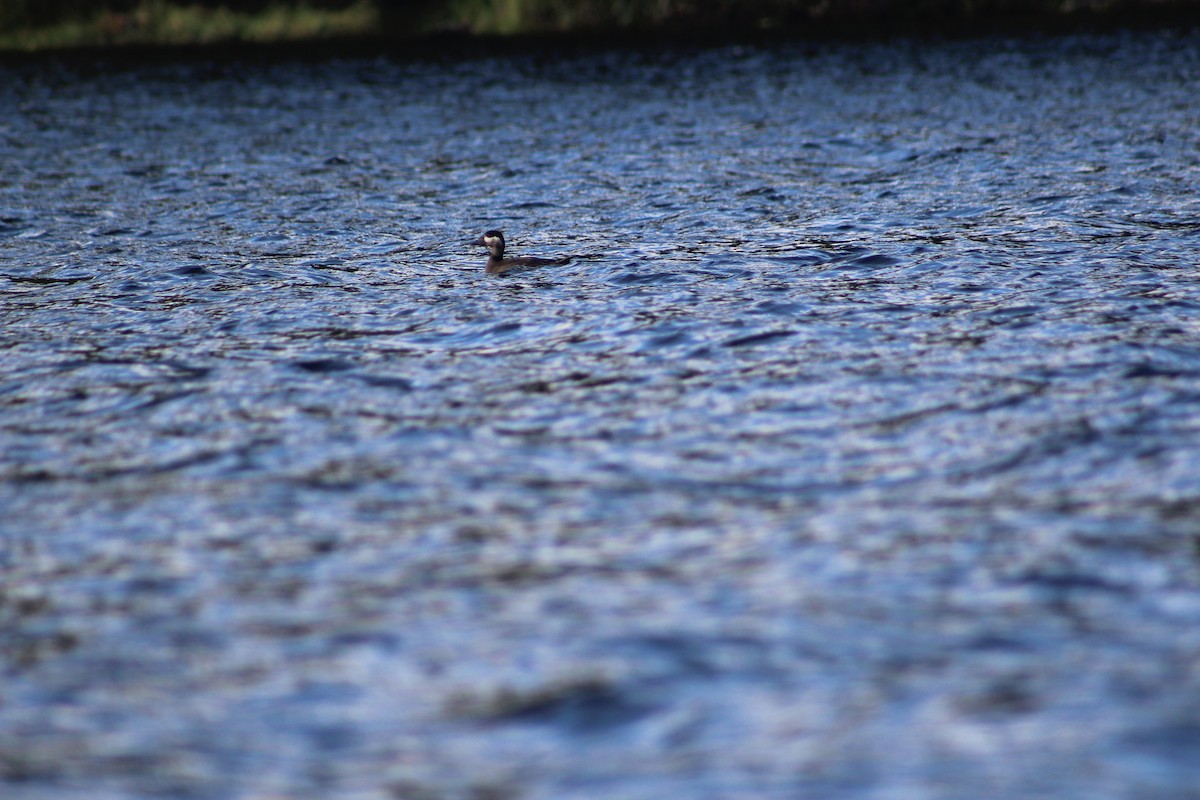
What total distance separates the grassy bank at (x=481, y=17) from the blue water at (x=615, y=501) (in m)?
31.5

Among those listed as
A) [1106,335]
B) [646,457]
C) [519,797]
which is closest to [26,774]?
[519,797]

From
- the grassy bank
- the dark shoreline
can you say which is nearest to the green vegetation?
the grassy bank

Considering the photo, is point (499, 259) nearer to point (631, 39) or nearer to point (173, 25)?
point (631, 39)

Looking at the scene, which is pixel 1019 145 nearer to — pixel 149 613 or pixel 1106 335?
pixel 1106 335

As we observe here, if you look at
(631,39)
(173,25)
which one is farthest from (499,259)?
(173,25)

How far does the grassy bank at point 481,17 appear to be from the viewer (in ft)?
170

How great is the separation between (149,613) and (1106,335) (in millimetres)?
9004

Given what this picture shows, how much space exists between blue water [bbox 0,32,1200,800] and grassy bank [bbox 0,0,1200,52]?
31520 mm

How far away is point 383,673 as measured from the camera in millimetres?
7504

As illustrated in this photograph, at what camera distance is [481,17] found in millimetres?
54969

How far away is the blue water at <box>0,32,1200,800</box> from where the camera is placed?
6.81 meters

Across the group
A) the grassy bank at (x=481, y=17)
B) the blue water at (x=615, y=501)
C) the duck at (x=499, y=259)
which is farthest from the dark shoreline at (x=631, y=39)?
the duck at (x=499, y=259)

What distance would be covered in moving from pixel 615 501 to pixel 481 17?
1895 inches

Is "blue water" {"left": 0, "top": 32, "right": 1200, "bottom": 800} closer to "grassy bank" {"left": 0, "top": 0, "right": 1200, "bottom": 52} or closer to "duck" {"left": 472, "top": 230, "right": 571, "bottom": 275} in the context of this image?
"duck" {"left": 472, "top": 230, "right": 571, "bottom": 275}
